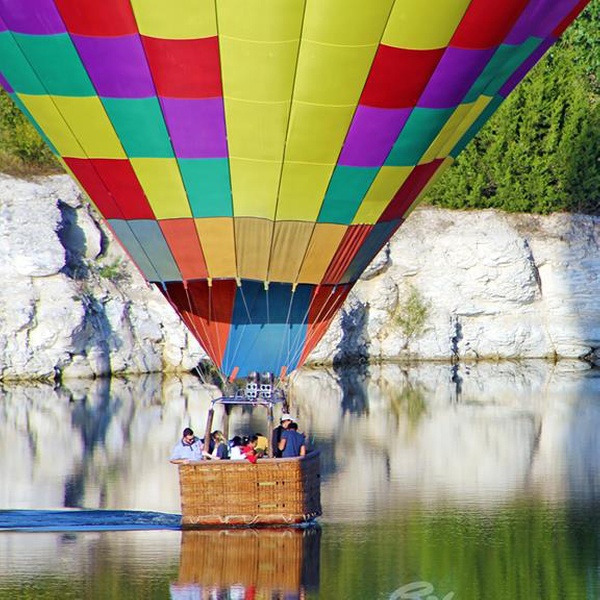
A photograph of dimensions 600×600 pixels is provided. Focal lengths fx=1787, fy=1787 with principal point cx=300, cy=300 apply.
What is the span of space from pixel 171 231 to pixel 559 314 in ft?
61.2

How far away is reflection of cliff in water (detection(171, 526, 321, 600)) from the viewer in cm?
1162

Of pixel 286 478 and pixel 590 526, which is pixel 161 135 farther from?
pixel 590 526

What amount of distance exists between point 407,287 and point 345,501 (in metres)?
16.8

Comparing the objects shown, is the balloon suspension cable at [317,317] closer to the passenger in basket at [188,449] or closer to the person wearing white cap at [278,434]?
the person wearing white cap at [278,434]

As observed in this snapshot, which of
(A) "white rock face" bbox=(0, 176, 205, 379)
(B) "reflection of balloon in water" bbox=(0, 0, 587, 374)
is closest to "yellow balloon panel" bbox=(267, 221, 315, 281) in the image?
(B) "reflection of balloon in water" bbox=(0, 0, 587, 374)

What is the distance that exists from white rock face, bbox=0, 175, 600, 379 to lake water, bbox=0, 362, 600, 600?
394cm

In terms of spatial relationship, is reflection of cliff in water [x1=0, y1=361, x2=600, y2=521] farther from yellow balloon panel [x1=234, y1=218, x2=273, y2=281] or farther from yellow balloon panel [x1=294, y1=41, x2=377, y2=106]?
yellow balloon panel [x1=294, y1=41, x2=377, y2=106]

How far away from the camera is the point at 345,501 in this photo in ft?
49.3

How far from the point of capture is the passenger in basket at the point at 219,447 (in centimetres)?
1344

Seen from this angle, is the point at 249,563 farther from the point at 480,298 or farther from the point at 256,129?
the point at 480,298

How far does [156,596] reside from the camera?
445 inches

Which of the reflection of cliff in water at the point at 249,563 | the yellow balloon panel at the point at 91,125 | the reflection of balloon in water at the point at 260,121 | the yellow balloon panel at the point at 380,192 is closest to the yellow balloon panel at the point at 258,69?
the reflection of balloon in water at the point at 260,121

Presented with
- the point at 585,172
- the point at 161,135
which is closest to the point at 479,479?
the point at 161,135

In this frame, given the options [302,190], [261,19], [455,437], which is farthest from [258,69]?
[455,437]
